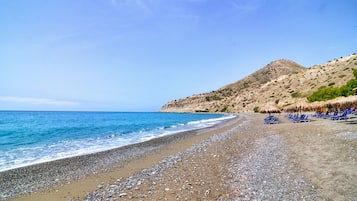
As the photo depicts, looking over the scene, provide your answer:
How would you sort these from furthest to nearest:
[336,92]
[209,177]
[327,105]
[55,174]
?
[336,92]
[327,105]
[55,174]
[209,177]

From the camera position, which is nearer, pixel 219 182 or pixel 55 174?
pixel 219 182

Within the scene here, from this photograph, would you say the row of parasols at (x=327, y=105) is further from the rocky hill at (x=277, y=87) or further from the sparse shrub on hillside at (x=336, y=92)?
the rocky hill at (x=277, y=87)

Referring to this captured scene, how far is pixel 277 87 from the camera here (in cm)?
10781

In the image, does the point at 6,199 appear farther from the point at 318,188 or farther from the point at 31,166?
the point at 318,188

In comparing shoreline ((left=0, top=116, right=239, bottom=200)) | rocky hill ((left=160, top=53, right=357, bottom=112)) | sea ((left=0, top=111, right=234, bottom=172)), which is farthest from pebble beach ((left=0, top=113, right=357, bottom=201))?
rocky hill ((left=160, top=53, right=357, bottom=112))

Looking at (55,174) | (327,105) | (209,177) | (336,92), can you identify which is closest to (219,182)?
(209,177)

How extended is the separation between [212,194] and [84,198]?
4694mm

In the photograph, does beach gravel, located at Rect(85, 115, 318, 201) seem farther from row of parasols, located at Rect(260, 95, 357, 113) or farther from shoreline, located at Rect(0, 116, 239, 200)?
row of parasols, located at Rect(260, 95, 357, 113)

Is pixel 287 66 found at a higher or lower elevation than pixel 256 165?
higher

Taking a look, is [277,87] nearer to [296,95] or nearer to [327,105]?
[296,95]

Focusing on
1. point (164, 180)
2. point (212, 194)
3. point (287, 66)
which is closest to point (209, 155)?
point (164, 180)

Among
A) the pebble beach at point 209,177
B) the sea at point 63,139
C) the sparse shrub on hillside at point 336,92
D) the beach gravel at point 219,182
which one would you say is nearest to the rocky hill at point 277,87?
the sparse shrub on hillside at point 336,92

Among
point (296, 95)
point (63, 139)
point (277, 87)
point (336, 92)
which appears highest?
point (277, 87)

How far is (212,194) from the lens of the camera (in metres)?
7.32
